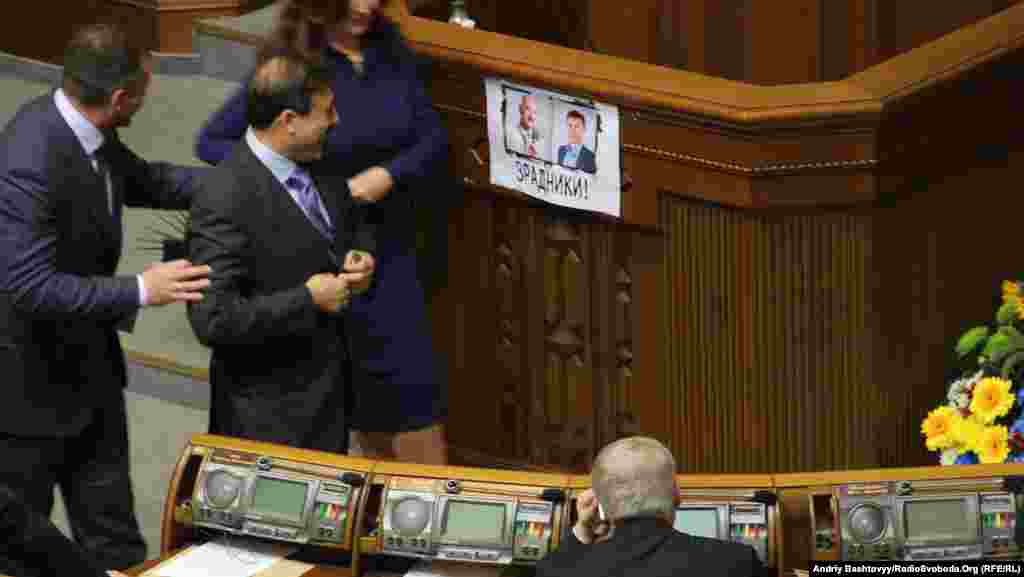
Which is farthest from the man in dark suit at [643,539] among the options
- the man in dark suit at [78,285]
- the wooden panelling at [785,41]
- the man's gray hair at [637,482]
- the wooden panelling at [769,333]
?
the wooden panelling at [785,41]

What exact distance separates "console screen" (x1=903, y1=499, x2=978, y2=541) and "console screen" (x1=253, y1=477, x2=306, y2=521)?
1.12m

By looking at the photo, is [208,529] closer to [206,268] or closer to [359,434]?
[206,268]

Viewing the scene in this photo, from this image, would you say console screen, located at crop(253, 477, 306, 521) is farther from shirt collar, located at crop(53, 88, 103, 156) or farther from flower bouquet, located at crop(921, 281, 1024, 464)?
flower bouquet, located at crop(921, 281, 1024, 464)

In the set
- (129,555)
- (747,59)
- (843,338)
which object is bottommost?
(129,555)

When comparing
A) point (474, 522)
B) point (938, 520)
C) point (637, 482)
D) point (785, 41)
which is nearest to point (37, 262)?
point (474, 522)

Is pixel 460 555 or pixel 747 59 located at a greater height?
pixel 747 59

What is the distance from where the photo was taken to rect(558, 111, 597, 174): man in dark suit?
510 centimetres

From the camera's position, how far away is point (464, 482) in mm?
4000

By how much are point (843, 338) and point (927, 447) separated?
351 millimetres

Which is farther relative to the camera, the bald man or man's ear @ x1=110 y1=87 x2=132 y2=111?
the bald man

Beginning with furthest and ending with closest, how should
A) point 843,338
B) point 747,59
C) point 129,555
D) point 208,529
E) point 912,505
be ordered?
point 747,59
point 843,338
point 129,555
point 208,529
point 912,505

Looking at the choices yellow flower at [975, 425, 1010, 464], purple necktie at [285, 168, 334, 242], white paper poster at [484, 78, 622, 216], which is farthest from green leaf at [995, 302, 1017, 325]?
purple necktie at [285, 168, 334, 242]

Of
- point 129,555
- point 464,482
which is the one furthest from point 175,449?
point 464,482

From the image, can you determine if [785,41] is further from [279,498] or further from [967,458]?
[279,498]
